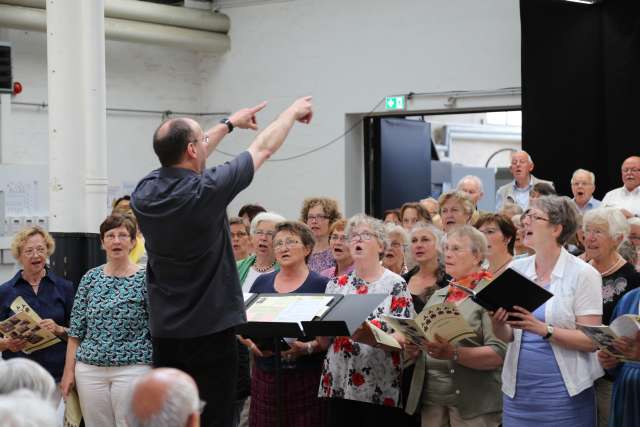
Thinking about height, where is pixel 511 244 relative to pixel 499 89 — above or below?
below

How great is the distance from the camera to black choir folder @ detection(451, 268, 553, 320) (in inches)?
158

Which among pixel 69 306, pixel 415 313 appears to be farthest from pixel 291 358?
pixel 69 306

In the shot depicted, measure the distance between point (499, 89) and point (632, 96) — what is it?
157 cm

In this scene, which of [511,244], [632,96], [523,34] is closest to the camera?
[511,244]

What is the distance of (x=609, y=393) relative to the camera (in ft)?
16.4

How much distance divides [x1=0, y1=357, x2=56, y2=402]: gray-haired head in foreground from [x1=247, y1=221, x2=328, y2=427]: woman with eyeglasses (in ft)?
9.38

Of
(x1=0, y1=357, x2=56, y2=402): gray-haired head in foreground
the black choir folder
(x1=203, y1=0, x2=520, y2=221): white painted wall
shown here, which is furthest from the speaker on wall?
(x1=0, y1=357, x2=56, y2=402): gray-haired head in foreground

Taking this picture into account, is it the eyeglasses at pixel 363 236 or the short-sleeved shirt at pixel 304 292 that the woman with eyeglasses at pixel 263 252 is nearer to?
the short-sleeved shirt at pixel 304 292

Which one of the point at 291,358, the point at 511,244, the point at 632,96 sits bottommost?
the point at 291,358

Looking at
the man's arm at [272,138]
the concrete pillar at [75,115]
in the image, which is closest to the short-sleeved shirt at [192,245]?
the man's arm at [272,138]

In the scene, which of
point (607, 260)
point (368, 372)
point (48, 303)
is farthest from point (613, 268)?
point (48, 303)

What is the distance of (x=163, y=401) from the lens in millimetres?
2029

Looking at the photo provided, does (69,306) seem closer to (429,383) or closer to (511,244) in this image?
(429,383)

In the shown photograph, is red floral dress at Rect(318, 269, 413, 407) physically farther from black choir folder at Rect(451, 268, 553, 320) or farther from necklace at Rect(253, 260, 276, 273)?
necklace at Rect(253, 260, 276, 273)
